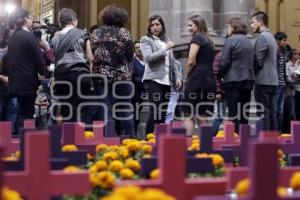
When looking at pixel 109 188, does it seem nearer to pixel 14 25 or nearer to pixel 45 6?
pixel 14 25

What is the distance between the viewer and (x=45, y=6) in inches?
946

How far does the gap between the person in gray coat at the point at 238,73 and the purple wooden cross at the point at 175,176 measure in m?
6.77

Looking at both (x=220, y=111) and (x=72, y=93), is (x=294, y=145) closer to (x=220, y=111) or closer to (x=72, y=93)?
(x=72, y=93)

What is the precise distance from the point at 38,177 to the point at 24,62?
20.2 ft

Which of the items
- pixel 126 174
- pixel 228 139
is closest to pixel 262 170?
pixel 126 174

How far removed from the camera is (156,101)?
9805mm

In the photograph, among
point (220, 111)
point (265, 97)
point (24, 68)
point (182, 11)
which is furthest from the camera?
point (182, 11)

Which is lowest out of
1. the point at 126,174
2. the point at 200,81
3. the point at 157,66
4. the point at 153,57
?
the point at 126,174

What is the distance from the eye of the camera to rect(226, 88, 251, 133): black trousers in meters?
9.82

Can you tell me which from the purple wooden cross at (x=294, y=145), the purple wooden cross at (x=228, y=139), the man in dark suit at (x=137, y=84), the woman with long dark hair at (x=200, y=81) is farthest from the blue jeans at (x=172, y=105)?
the purple wooden cross at (x=294, y=145)

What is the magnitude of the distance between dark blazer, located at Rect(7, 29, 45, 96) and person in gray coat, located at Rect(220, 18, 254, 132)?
2.37 metres

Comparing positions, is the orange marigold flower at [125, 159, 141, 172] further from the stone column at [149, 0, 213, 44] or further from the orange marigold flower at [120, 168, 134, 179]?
the stone column at [149, 0, 213, 44]

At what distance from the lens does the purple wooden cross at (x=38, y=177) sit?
300cm

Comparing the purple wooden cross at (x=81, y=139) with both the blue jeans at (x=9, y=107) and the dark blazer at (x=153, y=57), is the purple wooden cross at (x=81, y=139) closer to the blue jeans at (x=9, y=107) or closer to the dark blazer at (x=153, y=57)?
the dark blazer at (x=153, y=57)
